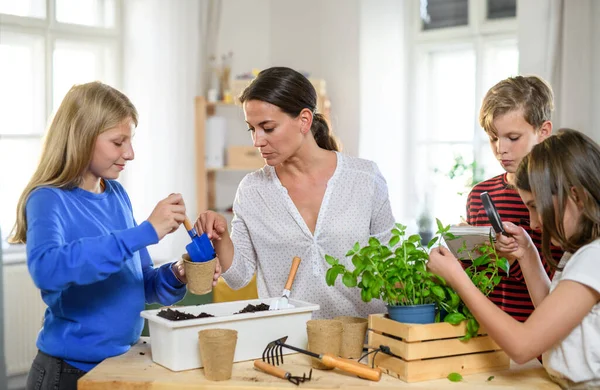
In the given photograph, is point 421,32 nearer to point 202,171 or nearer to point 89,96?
point 202,171

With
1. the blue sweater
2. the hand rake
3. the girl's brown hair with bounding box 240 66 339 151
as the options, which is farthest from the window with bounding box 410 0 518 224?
the hand rake

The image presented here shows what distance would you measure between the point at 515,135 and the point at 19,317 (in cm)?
317

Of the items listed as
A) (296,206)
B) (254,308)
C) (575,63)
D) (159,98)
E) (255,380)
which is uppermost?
(575,63)

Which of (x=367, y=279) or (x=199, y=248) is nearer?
(x=367, y=279)

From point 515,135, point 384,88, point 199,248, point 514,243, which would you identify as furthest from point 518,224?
point 384,88

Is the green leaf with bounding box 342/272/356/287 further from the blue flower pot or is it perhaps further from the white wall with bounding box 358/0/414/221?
the white wall with bounding box 358/0/414/221

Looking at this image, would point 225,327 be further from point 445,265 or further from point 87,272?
point 445,265

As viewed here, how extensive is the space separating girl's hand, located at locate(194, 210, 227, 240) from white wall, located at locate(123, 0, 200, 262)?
2.75m

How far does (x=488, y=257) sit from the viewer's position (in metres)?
1.78

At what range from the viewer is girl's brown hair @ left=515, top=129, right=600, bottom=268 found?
5.32ft

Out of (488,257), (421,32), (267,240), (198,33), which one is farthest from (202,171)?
(488,257)

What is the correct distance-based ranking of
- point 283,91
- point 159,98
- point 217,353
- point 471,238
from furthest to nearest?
1. point 159,98
2. point 283,91
3. point 471,238
4. point 217,353

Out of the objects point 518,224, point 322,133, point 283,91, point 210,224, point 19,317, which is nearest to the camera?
point 210,224

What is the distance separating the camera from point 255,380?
1.65 metres
